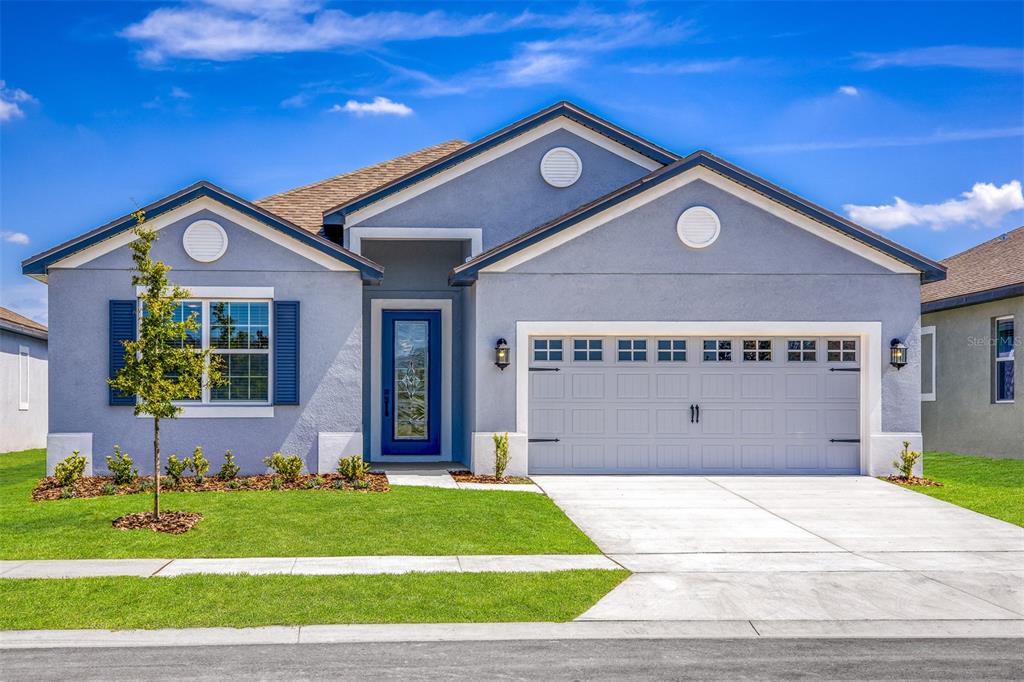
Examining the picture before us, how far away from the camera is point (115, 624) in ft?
22.5

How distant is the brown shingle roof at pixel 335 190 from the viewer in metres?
17.7

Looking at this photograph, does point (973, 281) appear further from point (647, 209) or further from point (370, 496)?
point (370, 496)

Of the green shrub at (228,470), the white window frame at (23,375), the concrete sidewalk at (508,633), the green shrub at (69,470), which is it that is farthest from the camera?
the white window frame at (23,375)

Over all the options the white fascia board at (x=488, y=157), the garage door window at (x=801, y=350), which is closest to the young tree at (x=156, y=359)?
the white fascia board at (x=488, y=157)

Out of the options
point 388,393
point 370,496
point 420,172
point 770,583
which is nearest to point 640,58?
point 420,172

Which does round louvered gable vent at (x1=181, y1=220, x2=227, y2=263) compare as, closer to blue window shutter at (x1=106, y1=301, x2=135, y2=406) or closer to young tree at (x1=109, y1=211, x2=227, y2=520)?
blue window shutter at (x1=106, y1=301, x2=135, y2=406)

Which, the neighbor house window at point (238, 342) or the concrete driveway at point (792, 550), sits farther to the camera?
the neighbor house window at point (238, 342)

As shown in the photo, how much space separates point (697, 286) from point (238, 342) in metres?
7.40

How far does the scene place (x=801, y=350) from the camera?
15.3 metres

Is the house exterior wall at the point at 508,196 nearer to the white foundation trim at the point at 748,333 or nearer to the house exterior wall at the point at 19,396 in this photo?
the white foundation trim at the point at 748,333

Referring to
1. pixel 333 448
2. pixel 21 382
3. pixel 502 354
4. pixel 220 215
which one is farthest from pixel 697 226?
pixel 21 382

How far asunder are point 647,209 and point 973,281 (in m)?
9.07

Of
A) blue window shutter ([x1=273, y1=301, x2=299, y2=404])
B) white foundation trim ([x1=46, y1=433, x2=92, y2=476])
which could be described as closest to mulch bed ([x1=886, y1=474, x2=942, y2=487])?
blue window shutter ([x1=273, y1=301, x2=299, y2=404])

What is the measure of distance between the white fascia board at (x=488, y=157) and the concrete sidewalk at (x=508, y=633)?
10.5 m
